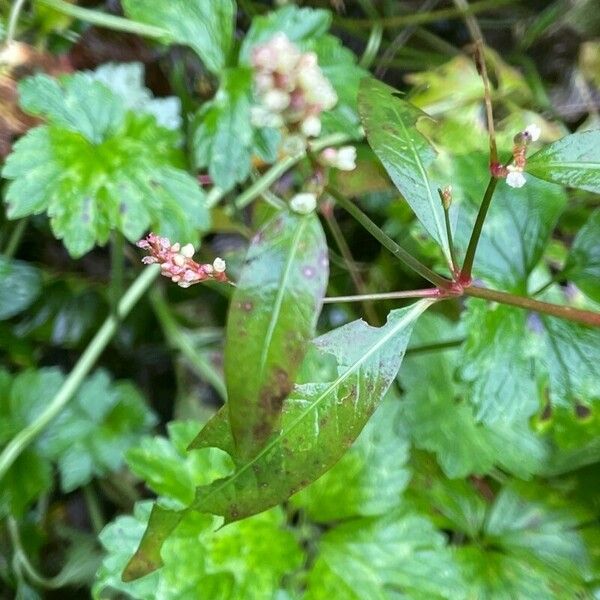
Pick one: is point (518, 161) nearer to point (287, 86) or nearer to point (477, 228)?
point (477, 228)

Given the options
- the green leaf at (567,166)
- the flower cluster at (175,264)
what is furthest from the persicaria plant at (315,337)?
the flower cluster at (175,264)

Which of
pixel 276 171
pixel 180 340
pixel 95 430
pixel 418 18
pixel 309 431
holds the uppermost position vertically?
pixel 418 18

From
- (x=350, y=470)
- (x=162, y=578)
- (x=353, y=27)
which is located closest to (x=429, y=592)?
(x=350, y=470)

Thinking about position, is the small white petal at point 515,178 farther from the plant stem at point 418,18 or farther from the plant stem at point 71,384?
the plant stem at point 418,18

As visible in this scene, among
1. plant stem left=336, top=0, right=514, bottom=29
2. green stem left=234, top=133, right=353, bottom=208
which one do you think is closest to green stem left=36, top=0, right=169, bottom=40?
green stem left=234, top=133, right=353, bottom=208

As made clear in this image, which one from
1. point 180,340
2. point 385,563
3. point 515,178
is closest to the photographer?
point 515,178

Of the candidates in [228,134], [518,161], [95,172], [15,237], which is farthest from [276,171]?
[518,161]

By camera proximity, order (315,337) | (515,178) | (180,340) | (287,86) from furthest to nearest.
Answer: (180,340) < (315,337) < (515,178) < (287,86)

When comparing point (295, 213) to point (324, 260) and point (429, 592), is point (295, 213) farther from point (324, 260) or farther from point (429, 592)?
point (429, 592)

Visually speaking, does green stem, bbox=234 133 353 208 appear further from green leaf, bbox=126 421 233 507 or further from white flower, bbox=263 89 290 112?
white flower, bbox=263 89 290 112
